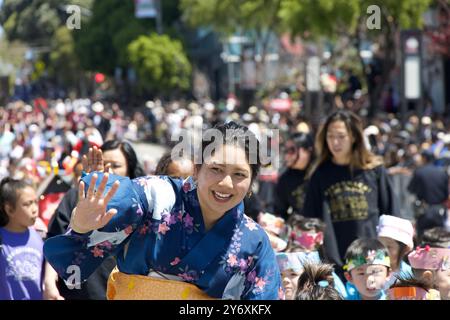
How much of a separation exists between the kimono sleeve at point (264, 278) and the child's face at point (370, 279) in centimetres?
207

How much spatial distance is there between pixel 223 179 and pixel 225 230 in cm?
21

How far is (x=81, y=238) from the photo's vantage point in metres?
3.75

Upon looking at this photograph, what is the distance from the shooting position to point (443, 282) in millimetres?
5699

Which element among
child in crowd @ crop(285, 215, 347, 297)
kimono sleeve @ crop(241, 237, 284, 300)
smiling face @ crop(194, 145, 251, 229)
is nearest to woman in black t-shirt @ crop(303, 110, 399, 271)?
child in crowd @ crop(285, 215, 347, 297)

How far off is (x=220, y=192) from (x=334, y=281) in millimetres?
2287

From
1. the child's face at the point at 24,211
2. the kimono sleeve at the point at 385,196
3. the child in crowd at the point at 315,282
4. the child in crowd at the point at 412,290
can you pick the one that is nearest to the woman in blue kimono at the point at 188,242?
the child in crowd at the point at 412,290

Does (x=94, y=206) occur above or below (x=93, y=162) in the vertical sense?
below

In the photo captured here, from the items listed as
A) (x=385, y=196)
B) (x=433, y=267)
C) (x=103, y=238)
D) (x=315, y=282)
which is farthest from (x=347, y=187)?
(x=103, y=238)

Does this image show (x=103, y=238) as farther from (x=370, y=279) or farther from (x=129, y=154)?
(x=129, y=154)

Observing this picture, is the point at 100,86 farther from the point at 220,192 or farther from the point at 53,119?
the point at 220,192

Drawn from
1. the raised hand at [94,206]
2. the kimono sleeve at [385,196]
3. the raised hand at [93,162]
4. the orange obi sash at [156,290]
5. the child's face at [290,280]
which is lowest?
the child's face at [290,280]

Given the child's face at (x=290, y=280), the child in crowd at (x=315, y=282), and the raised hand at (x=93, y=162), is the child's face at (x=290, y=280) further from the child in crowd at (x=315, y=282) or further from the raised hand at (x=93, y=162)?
the raised hand at (x=93, y=162)

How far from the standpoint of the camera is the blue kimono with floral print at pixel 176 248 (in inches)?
149

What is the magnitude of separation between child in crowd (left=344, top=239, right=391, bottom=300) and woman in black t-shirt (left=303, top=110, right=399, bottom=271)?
119cm
